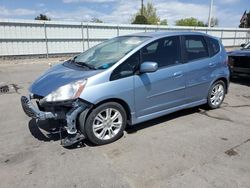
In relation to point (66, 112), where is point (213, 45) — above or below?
above

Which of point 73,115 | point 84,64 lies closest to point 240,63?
point 84,64

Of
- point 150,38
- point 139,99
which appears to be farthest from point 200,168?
point 150,38

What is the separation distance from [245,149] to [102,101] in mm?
2277

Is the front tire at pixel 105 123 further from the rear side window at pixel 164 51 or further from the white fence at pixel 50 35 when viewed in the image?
the white fence at pixel 50 35

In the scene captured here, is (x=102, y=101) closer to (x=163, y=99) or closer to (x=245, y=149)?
(x=163, y=99)

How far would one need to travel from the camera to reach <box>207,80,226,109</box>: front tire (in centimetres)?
551

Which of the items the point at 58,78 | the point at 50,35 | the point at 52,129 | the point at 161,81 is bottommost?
the point at 52,129

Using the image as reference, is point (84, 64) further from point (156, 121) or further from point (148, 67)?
point (156, 121)

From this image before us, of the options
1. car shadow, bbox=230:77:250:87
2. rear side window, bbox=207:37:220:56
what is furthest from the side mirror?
car shadow, bbox=230:77:250:87

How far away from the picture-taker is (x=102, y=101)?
3793mm

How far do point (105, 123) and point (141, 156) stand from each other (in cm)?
77

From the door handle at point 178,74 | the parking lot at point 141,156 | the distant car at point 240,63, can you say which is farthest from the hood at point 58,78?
the distant car at point 240,63

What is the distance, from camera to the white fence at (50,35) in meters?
14.3

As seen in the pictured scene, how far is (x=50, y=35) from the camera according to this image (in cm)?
1556
